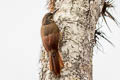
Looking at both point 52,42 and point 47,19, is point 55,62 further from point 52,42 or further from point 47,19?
point 47,19

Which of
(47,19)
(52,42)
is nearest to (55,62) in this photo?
(52,42)

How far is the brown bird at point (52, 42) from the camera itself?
212 centimetres

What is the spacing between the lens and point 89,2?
251 cm

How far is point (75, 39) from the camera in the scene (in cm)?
224

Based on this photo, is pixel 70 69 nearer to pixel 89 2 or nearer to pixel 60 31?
pixel 60 31

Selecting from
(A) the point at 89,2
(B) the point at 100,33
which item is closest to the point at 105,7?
(B) the point at 100,33

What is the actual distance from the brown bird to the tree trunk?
0.03m

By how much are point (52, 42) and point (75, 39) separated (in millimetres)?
151

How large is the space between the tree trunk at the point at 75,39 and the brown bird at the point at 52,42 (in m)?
0.03

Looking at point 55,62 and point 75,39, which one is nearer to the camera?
point 55,62

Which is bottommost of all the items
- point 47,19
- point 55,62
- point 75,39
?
point 55,62

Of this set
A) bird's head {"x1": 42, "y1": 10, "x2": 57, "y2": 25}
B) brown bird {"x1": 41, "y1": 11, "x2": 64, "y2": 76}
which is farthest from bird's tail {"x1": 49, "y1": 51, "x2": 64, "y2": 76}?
bird's head {"x1": 42, "y1": 10, "x2": 57, "y2": 25}

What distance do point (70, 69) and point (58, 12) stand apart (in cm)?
46

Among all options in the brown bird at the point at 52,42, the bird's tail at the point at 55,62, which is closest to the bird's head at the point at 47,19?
the brown bird at the point at 52,42
